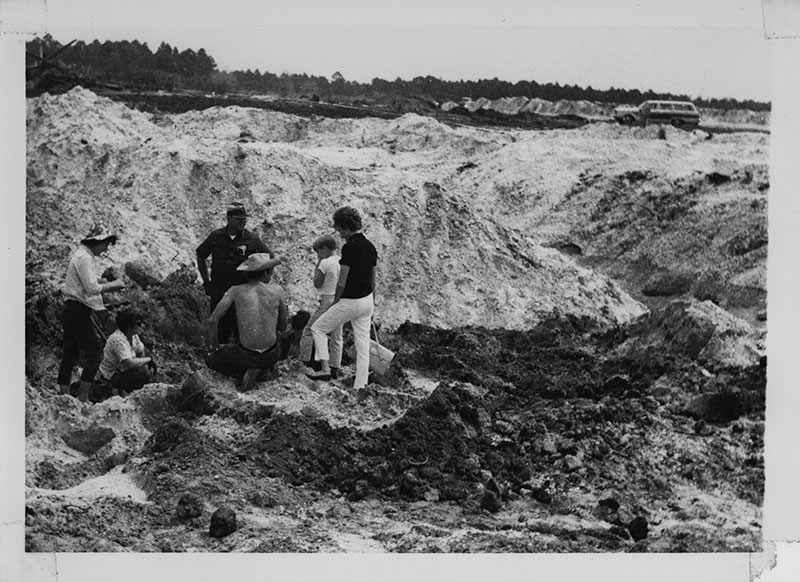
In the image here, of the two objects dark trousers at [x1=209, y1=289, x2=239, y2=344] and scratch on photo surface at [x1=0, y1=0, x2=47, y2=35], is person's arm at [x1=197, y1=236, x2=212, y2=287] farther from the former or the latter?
scratch on photo surface at [x1=0, y1=0, x2=47, y2=35]

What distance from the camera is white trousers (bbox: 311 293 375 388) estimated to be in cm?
988

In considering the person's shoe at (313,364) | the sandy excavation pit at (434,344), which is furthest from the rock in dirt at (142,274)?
the person's shoe at (313,364)

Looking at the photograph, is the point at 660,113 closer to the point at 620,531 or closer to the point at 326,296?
the point at 326,296

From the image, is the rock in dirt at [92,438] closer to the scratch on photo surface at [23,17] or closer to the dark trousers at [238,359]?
the dark trousers at [238,359]

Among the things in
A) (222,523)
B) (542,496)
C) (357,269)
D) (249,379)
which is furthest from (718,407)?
(222,523)

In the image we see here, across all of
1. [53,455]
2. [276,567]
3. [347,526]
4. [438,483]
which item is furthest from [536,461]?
[53,455]

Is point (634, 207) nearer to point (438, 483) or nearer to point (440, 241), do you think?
point (440, 241)

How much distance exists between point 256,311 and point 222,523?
179 centimetres

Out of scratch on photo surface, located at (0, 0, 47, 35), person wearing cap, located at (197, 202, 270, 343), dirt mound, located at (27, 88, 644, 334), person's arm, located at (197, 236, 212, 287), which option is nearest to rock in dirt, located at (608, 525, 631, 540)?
dirt mound, located at (27, 88, 644, 334)

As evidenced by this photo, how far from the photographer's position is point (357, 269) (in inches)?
391

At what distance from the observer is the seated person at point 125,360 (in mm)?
9766

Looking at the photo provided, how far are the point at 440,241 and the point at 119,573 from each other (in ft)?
13.4

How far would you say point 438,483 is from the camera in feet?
31.5

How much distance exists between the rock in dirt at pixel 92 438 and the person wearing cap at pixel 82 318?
28 cm
